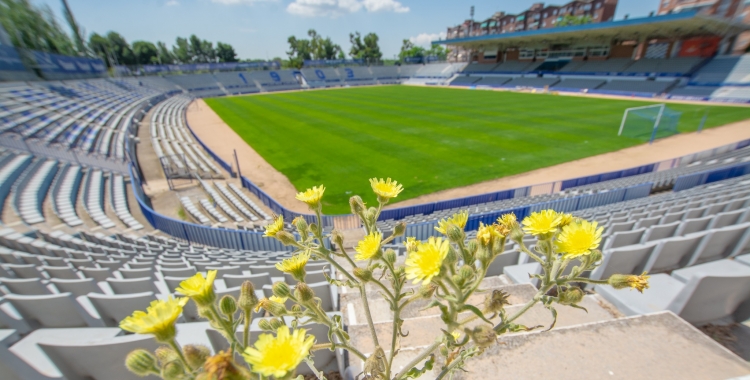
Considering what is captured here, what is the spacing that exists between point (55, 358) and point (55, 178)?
1441 cm

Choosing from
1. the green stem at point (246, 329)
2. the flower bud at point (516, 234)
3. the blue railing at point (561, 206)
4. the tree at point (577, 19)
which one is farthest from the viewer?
the tree at point (577, 19)

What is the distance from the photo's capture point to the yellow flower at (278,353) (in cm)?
85

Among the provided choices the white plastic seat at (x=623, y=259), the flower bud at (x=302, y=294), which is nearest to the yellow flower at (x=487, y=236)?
the flower bud at (x=302, y=294)

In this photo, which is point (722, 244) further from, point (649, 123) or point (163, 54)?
point (163, 54)

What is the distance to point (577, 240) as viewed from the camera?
3.97 feet

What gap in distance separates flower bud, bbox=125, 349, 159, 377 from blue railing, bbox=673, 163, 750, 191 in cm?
1379

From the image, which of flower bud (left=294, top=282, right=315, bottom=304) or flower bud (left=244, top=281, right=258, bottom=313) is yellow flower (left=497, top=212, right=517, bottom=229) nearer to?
flower bud (left=294, top=282, right=315, bottom=304)

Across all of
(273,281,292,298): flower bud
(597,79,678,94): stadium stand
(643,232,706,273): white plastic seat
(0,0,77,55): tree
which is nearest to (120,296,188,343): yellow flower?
(273,281,292,298): flower bud

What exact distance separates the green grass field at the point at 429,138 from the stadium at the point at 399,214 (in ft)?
0.75

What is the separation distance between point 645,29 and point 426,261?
48.7 meters

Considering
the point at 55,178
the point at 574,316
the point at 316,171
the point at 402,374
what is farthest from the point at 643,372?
the point at 55,178

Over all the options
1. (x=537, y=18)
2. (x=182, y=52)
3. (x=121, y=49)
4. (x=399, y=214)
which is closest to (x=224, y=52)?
(x=182, y=52)

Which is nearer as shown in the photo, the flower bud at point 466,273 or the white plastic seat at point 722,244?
the flower bud at point 466,273

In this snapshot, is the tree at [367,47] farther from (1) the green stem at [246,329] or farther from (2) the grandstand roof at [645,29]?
(1) the green stem at [246,329]
